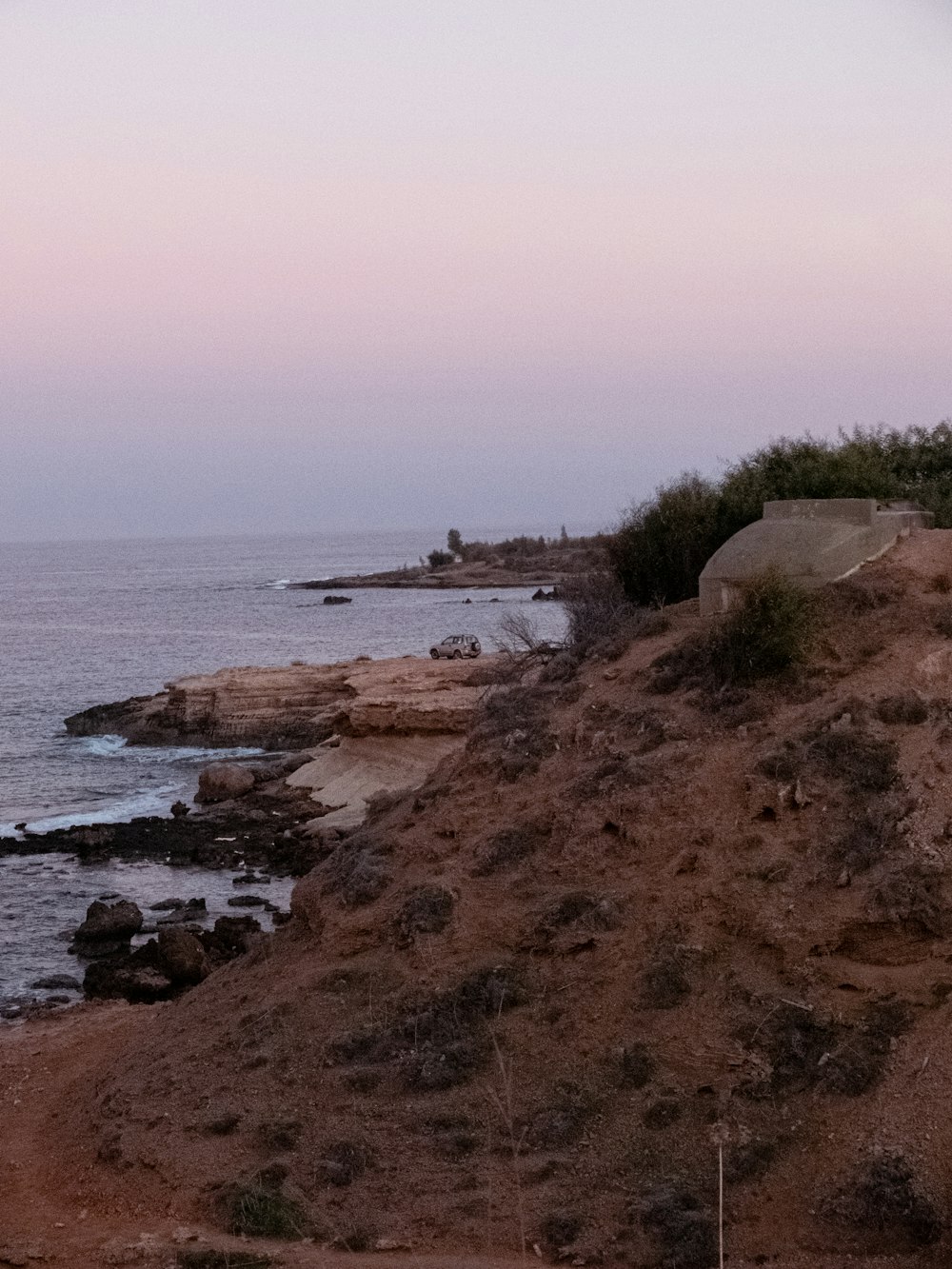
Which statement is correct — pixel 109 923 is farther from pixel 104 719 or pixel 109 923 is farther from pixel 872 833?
pixel 104 719

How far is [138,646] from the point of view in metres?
85.9

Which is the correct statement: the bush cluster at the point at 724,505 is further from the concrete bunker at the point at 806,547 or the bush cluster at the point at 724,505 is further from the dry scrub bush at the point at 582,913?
the dry scrub bush at the point at 582,913

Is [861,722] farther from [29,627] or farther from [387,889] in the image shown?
[29,627]

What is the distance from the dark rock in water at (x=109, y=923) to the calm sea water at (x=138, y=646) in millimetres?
11652

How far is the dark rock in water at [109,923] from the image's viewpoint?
23453 millimetres

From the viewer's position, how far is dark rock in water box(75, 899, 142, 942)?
2345 centimetres

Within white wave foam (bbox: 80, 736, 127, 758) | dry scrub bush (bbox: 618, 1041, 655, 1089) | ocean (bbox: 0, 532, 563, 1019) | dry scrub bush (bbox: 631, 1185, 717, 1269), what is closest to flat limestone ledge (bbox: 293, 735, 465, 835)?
ocean (bbox: 0, 532, 563, 1019)

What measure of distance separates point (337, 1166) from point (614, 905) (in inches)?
147

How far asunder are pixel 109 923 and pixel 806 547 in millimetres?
13485

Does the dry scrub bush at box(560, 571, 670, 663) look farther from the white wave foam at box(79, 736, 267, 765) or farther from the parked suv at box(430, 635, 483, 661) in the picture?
the parked suv at box(430, 635, 483, 661)

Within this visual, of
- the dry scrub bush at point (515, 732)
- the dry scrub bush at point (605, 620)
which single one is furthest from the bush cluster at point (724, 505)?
the dry scrub bush at point (515, 732)

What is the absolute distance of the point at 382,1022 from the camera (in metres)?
13.9

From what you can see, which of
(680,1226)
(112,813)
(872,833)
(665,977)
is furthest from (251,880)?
(680,1226)

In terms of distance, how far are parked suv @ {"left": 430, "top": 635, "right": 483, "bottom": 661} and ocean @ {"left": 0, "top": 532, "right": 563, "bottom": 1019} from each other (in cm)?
1051
